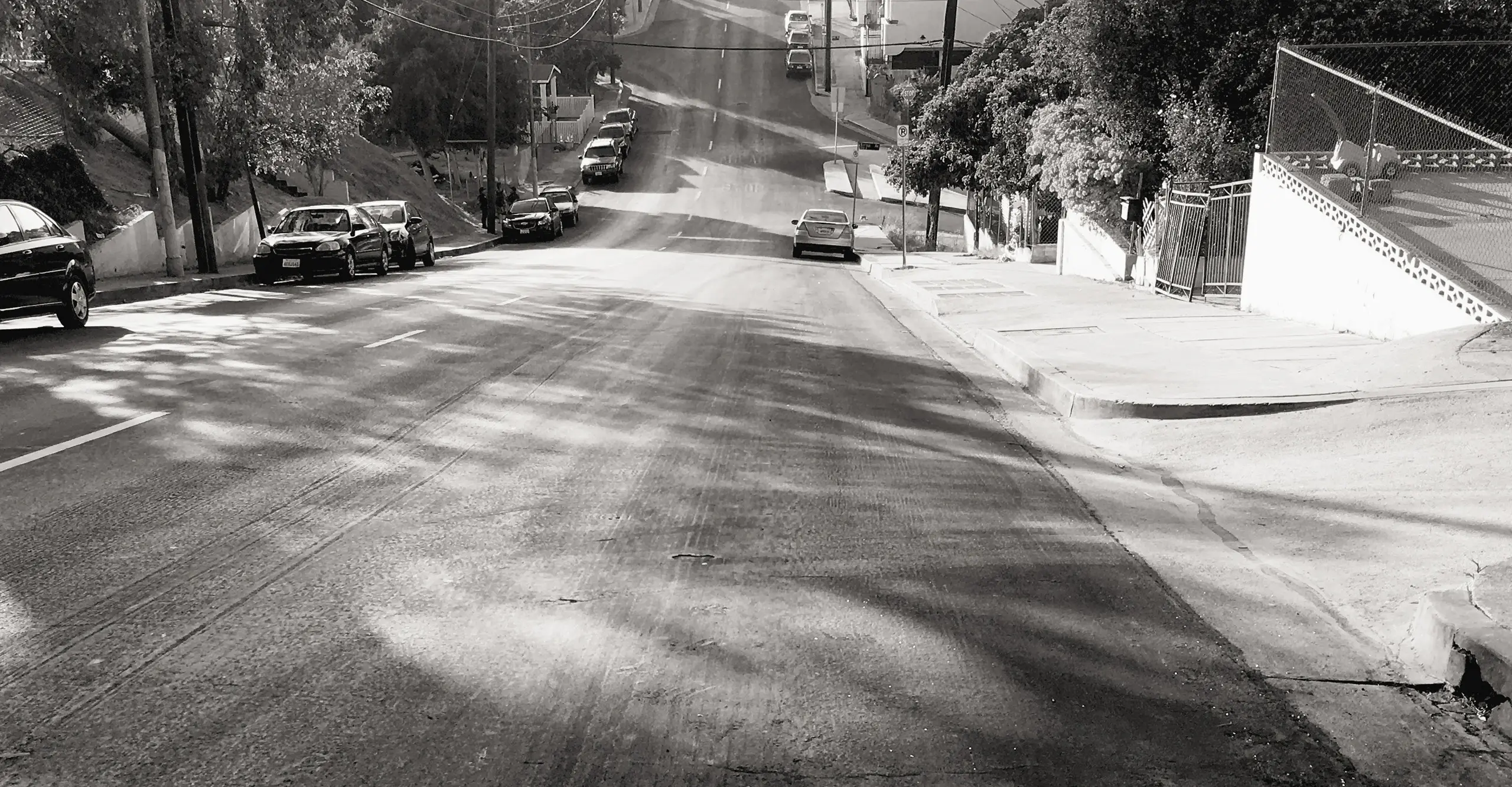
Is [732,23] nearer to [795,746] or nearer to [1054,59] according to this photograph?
[1054,59]

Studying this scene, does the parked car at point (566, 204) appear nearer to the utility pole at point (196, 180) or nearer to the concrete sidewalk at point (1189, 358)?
the utility pole at point (196, 180)

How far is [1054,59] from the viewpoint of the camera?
2573 centimetres

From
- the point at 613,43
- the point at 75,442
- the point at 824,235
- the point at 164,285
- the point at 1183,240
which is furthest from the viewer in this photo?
the point at 613,43

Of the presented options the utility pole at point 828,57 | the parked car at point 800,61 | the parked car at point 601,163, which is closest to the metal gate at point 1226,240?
the parked car at point 601,163

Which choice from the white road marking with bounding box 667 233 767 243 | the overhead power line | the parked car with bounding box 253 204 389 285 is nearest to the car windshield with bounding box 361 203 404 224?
the parked car with bounding box 253 204 389 285

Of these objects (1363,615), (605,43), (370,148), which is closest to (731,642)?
(1363,615)

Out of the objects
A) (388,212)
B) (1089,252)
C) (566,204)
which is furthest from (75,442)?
(566,204)

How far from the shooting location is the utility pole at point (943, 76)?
37.8 m

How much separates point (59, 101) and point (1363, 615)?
28.0 meters

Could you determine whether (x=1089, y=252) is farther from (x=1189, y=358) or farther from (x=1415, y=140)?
(x=1189, y=358)

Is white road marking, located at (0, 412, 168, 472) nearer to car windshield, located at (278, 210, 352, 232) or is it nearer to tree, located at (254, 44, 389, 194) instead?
car windshield, located at (278, 210, 352, 232)

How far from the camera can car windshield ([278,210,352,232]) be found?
25.2m

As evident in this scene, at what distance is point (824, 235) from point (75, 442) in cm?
3121

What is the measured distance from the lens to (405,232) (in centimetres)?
2878
